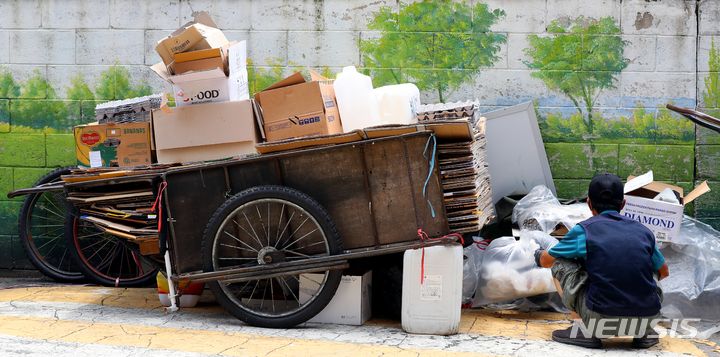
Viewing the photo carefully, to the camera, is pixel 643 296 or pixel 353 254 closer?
pixel 643 296

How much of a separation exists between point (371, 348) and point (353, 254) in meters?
0.61

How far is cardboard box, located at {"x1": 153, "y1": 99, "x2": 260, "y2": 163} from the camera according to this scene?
379cm

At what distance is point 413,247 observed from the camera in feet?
11.3

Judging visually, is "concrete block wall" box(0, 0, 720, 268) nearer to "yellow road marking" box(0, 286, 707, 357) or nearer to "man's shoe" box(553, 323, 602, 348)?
"yellow road marking" box(0, 286, 707, 357)

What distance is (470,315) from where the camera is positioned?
398 centimetres

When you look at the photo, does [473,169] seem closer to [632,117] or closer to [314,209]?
[314,209]

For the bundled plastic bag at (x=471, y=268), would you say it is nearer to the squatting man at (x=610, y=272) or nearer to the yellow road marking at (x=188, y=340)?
Answer: the squatting man at (x=610, y=272)

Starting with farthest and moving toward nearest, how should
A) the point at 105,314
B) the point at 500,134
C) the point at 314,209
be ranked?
the point at 500,134 < the point at 105,314 < the point at 314,209

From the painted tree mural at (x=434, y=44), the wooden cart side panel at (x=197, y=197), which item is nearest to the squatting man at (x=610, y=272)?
the wooden cart side panel at (x=197, y=197)

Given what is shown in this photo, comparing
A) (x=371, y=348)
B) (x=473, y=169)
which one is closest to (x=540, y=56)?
(x=473, y=169)

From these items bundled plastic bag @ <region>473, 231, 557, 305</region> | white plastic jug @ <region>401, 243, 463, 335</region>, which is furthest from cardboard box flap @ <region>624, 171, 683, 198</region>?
white plastic jug @ <region>401, 243, 463, 335</region>

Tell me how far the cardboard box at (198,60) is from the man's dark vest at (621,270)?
2.61 metres

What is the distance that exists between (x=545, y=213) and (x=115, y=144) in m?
3.37

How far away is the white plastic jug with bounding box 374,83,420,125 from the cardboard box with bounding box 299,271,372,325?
1.14m
